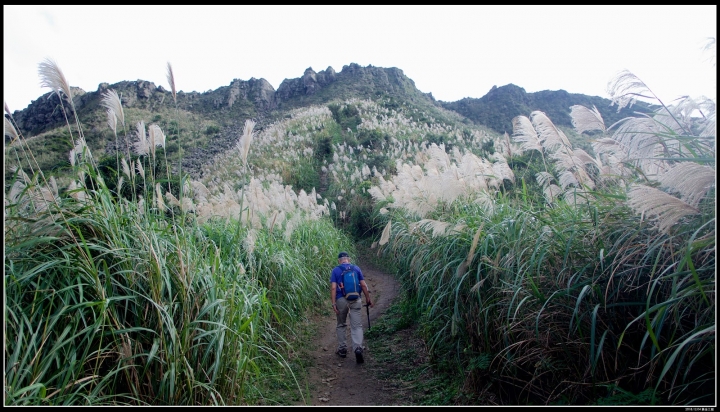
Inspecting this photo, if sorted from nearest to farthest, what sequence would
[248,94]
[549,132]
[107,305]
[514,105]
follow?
[107,305], [549,132], [514,105], [248,94]

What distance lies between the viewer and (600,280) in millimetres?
2604

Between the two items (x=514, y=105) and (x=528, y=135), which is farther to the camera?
(x=514, y=105)

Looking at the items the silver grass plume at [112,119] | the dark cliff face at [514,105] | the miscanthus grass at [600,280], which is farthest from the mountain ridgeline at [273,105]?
the miscanthus grass at [600,280]

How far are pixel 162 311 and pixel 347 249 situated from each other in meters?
7.50

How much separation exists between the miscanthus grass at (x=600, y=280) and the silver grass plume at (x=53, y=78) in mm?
3121

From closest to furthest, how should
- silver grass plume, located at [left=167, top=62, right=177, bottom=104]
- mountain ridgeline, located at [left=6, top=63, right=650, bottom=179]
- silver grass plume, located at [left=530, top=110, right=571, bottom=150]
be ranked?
silver grass plume, located at [left=167, top=62, right=177, bottom=104], silver grass plume, located at [left=530, top=110, right=571, bottom=150], mountain ridgeline, located at [left=6, top=63, right=650, bottom=179]

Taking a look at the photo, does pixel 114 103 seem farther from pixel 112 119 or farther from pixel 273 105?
pixel 273 105

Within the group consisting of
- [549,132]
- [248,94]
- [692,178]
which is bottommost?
[692,178]

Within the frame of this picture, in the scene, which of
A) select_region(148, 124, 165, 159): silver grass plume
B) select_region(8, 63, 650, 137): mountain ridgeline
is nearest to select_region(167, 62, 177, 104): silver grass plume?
select_region(148, 124, 165, 159): silver grass plume

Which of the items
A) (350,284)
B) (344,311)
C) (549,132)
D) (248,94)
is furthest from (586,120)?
(248,94)

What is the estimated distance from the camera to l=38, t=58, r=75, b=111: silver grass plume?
258 cm

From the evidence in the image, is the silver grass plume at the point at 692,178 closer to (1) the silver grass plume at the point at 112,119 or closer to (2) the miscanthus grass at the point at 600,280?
(2) the miscanthus grass at the point at 600,280

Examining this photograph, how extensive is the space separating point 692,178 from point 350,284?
4.12m

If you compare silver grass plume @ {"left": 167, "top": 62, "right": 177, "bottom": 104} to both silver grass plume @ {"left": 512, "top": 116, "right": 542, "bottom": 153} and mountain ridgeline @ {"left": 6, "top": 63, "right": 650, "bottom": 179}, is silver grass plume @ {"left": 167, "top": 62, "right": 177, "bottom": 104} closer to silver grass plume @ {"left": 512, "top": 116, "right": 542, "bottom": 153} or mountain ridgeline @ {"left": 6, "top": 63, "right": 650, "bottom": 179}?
silver grass plume @ {"left": 512, "top": 116, "right": 542, "bottom": 153}
